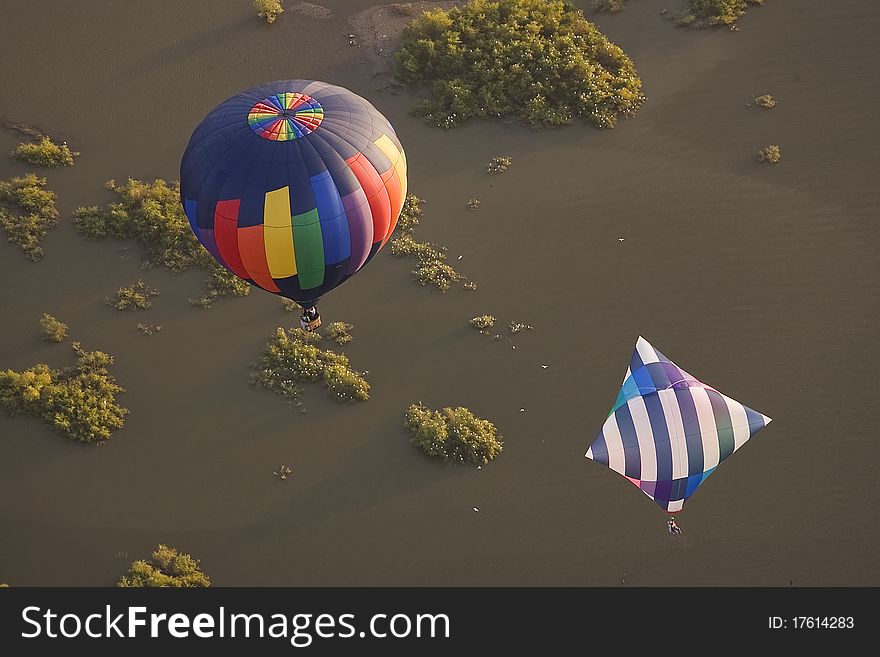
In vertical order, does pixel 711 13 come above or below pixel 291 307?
above

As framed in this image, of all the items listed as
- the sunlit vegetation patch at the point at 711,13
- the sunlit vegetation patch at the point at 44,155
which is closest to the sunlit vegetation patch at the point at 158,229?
the sunlit vegetation patch at the point at 44,155

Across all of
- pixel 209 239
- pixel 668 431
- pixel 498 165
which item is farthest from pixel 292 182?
pixel 498 165

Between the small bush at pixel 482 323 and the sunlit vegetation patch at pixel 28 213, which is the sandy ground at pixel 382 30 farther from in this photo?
the sunlit vegetation patch at pixel 28 213

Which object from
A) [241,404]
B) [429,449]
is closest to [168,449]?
[241,404]

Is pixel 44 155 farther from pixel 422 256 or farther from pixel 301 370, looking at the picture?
pixel 422 256
